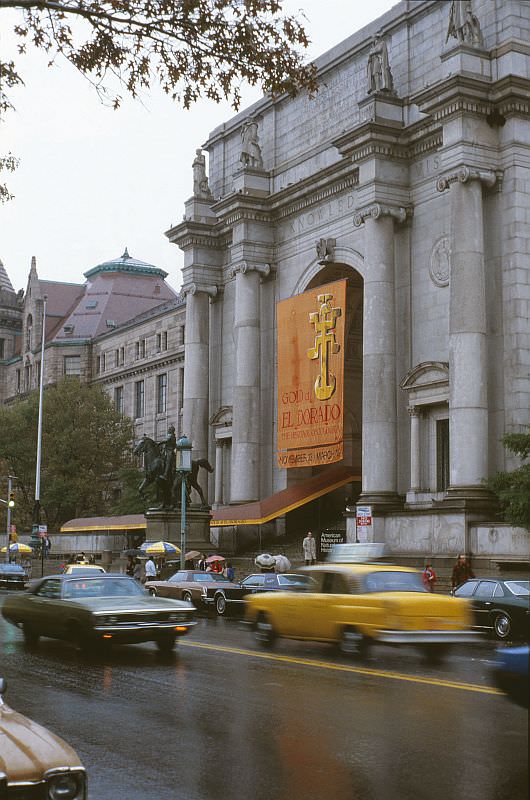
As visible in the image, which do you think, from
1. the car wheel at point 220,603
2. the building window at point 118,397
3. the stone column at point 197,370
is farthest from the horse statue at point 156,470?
the building window at point 118,397

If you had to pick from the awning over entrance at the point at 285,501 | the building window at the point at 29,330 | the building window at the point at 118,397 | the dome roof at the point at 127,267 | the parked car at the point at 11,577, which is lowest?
the parked car at the point at 11,577

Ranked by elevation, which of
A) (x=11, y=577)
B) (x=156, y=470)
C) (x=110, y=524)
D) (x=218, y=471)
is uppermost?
(x=218, y=471)

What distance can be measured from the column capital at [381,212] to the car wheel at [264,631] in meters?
25.9

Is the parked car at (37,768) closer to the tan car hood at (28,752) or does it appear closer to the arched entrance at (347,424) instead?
the tan car hood at (28,752)

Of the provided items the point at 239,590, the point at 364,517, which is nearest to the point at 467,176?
the point at 364,517

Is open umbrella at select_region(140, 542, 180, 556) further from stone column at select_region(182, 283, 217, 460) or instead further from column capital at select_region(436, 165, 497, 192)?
column capital at select_region(436, 165, 497, 192)

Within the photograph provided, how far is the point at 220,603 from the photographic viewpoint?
2811 cm

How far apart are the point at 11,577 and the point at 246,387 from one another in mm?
13929

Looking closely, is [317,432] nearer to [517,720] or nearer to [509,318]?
[509,318]

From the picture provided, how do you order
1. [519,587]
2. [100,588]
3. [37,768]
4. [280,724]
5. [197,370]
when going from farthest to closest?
[197,370], [519,587], [100,588], [280,724], [37,768]

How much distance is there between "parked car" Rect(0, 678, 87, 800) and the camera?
18.1ft

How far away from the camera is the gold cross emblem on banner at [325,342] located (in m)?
44.3

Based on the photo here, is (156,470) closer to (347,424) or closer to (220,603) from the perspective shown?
(347,424)

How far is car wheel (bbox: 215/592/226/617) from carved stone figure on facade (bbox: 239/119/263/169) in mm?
27992
